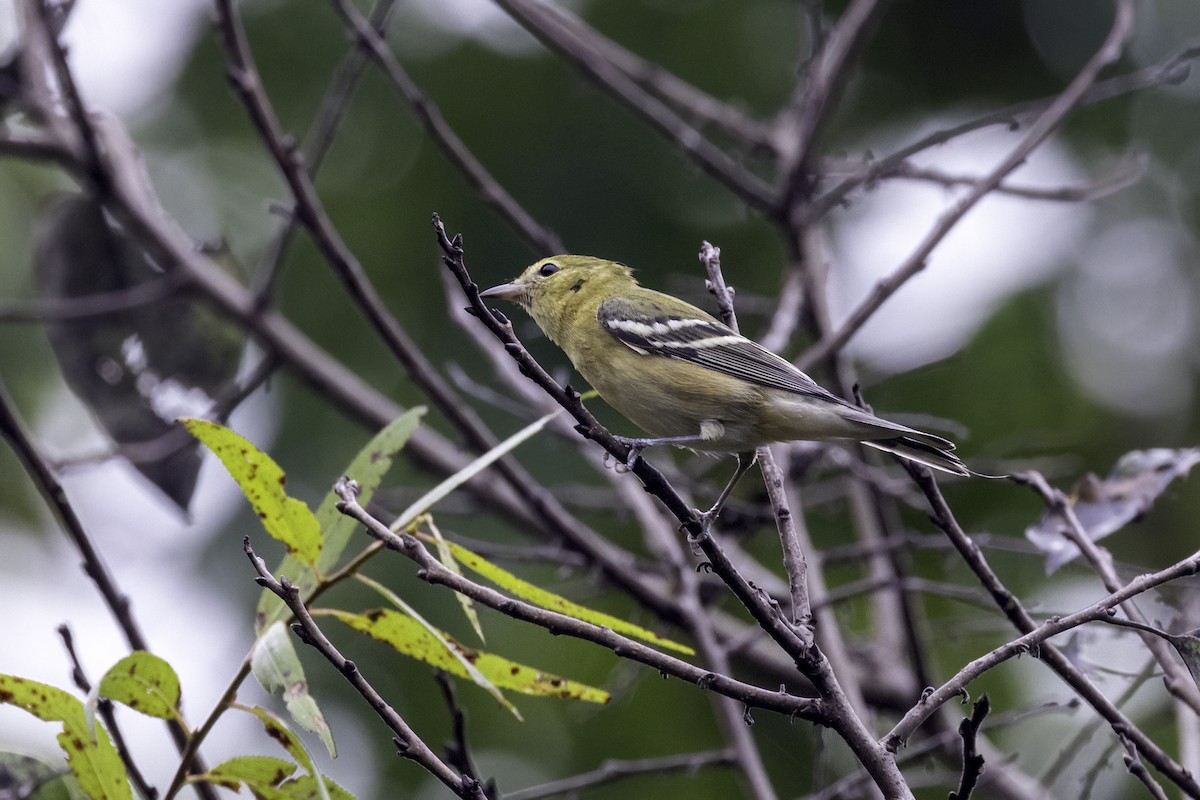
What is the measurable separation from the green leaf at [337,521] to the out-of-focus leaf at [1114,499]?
1.60 meters

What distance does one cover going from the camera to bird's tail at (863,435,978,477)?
308 centimetres

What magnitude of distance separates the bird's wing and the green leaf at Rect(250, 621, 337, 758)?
205cm

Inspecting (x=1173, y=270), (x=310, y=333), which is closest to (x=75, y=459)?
(x=310, y=333)

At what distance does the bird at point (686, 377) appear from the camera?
346 cm

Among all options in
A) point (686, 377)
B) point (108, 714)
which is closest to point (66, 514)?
point (108, 714)

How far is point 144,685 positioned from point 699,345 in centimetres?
241

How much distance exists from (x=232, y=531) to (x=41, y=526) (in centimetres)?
172

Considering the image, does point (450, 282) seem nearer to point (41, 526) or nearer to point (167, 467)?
point (167, 467)

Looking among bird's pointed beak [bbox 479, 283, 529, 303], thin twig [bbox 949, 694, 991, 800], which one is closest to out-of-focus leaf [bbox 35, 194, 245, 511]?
bird's pointed beak [bbox 479, 283, 529, 303]

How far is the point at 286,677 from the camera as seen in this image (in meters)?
1.96

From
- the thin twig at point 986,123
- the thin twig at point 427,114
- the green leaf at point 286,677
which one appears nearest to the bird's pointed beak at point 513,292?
the thin twig at point 427,114

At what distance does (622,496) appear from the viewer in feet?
16.0

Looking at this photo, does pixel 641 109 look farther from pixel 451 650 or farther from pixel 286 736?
pixel 286 736

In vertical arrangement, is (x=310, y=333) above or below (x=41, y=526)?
above
